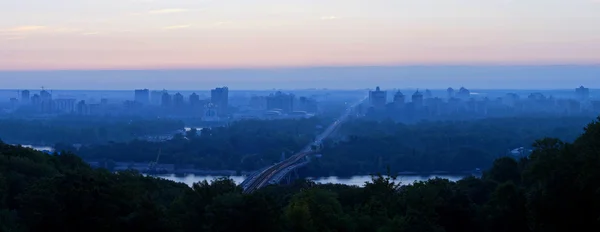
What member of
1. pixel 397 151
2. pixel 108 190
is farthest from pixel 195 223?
pixel 397 151

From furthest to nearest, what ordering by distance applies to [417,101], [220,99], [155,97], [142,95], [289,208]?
[155,97] → [142,95] → [220,99] → [417,101] → [289,208]

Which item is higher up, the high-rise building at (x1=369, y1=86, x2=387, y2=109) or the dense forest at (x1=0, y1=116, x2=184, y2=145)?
the high-rise building at (x1=369, y1=86, x2=387, y2=109)

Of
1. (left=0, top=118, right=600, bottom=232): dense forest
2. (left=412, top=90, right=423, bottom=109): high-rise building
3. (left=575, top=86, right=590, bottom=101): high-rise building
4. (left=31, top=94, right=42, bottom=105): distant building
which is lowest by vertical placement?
(left=31, top=94, right=42, bottom=105): distant building

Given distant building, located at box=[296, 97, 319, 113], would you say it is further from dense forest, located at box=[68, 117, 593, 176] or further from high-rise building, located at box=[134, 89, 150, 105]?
dense forest, located at box=[68, 117, 593, 176]

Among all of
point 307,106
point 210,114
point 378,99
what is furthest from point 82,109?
point 378,99

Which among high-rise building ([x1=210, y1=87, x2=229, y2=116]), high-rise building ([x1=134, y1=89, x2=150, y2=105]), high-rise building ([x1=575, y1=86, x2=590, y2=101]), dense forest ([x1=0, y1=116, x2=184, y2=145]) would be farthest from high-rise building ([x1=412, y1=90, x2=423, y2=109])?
high-rise building ([x1=134, y1=89, x2=150, y2=105])

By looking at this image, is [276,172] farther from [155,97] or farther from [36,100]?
[155,97]

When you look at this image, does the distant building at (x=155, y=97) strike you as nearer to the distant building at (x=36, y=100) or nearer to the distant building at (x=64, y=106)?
the distant building at (x=36, y=100)

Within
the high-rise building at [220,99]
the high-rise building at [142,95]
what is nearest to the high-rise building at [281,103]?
the high-rise building at [220,99]
